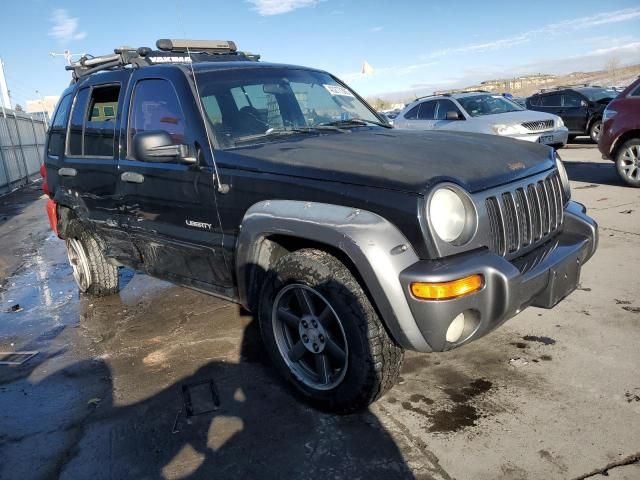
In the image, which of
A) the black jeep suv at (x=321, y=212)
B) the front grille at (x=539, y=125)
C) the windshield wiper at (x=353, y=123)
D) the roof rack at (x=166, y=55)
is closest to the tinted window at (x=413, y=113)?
the front grille at (x=539, y=125)

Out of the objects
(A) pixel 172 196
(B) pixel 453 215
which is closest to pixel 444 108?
(A) pixel 172 196

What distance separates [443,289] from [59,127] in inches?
166

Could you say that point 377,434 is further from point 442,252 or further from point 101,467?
point 101,467

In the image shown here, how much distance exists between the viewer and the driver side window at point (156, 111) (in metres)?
3.47

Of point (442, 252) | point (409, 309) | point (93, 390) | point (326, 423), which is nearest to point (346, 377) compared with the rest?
point (326, 423)

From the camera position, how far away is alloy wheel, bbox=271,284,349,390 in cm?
278

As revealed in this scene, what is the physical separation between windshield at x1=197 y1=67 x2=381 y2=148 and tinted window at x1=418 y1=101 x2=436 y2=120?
7834mm

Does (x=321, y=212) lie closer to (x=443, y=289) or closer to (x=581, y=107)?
(x=443, y=289)

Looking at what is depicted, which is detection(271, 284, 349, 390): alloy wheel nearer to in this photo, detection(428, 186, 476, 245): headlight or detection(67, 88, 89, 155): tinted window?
detection(428, 186, 476, 245): headlight

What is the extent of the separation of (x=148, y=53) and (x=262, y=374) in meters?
2.55

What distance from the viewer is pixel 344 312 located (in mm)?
2600

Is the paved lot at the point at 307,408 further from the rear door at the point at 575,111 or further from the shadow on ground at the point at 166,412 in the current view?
the rear door at the point at 575,111

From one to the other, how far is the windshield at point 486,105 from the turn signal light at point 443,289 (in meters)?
9.29

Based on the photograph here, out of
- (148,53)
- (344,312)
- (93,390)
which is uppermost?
(148,53)
